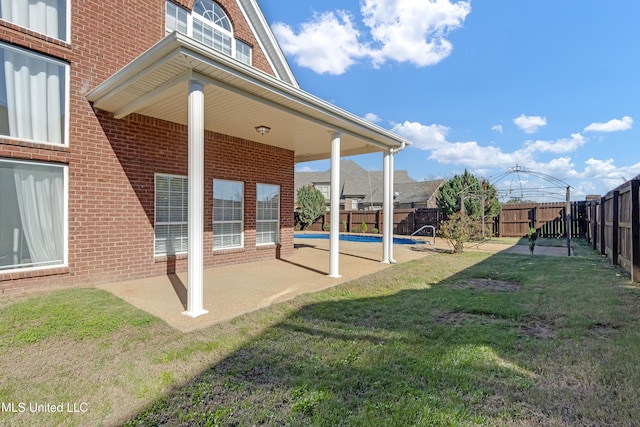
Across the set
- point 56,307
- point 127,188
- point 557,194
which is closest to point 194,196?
point 56,307

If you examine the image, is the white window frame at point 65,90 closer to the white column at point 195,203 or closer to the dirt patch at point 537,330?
the white column at point 195,203

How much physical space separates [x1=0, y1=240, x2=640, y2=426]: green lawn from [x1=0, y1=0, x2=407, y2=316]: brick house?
1292mm

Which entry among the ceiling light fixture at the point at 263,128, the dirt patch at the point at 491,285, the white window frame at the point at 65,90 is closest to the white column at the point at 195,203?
the ceiling light fixture at the point at 263,128

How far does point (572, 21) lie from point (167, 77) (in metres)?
12.4

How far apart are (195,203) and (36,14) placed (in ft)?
15.3


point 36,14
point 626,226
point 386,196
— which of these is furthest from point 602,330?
point 36,14

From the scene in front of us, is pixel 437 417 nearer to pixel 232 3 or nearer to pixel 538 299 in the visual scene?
pixel 538 299

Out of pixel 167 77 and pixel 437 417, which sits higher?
pixel 167 77

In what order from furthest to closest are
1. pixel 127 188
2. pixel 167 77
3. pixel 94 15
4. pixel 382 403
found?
pixel 127 188
pixel 94 15
pixel 167 77
pixel 382 403

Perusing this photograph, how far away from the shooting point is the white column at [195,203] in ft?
15.1

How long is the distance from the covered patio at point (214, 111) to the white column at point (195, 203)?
12mm

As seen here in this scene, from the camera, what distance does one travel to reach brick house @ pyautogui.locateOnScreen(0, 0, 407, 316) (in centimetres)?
506

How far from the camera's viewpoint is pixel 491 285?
21.9 feet

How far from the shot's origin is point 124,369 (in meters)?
3.10
